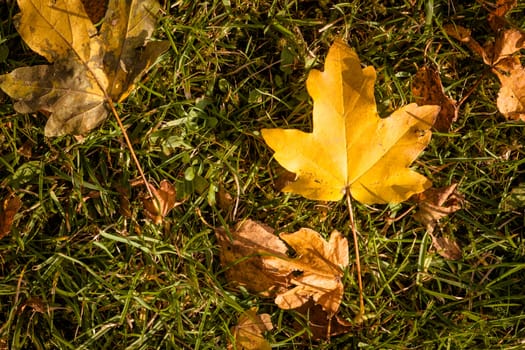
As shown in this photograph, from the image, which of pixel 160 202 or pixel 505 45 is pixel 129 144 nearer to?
pixel 160 202

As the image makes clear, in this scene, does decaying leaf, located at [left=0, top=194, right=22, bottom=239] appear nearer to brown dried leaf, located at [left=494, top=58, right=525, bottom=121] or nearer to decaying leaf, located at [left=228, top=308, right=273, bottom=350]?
decaying leaf, located at [left=228, top=308, right=273, bottom=350]

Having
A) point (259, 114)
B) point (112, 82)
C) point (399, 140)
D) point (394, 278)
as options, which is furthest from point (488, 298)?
point (112, 82)

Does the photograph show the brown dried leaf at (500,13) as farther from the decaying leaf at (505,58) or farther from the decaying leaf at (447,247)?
the decaying leaf at (447,247)

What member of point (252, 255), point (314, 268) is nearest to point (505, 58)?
point (314, 268)

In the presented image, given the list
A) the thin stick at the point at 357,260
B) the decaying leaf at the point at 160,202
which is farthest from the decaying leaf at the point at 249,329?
the decaying leaf at the point at 160,202

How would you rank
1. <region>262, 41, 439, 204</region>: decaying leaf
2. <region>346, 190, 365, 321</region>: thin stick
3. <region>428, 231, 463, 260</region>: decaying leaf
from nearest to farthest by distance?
<region>262, 41, 439, 204</region>: decaying leaf
<region>346, 190, 365, 321</region>: thin stick
<region>428, 231, 463, 260</region>: decaying leaf

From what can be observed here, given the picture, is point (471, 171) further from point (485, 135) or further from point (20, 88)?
point (20, 88)

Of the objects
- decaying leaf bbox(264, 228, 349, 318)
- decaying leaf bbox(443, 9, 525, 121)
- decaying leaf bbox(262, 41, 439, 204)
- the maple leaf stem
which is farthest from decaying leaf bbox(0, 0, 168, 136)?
decaying leaf bbox(443, 9, 525, 121)
